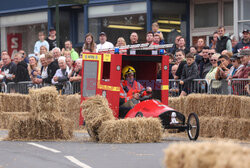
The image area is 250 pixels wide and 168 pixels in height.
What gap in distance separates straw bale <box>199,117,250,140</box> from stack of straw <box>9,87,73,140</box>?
350cm

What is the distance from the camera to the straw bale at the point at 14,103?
782 inches

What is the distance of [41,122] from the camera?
14125 mm

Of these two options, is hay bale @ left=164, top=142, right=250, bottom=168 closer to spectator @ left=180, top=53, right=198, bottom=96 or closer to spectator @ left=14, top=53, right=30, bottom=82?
spectator @ left=180, top=53, right=198, bottom=96

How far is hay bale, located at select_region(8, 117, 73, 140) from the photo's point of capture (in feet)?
46.4

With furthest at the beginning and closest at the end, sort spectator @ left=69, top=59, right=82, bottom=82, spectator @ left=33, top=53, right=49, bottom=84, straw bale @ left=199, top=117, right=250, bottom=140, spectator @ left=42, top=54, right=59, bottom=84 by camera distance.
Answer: spectator @ left=33, top=53, right=49, bottom=84 → spectator @ left=42, top=54, right=59, bottom=84 → spectator @ left=69, top=59, right=82, bottom=82 → straw bale @ left=199, top=117, right=250, bottom=140

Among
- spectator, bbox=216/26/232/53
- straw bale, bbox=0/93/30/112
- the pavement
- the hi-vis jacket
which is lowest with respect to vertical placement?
the pavement

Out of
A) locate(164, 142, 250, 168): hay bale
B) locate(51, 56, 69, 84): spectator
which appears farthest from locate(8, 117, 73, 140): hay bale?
locate(164, 142, 250, 168): hay bale

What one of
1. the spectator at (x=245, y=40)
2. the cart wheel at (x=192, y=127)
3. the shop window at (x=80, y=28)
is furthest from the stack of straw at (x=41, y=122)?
the shop window at (x=80, y=28)

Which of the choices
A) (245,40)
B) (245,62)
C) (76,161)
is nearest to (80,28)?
(245,40)

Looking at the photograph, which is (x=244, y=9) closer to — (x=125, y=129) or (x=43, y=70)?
(x=43, y=70)

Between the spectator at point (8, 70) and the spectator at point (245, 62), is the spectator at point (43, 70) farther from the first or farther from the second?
the spectator at point (245, 62)

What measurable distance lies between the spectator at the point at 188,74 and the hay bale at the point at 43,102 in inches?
165

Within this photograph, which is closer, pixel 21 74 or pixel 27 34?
pixel 21 74

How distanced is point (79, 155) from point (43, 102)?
369 centimetres
